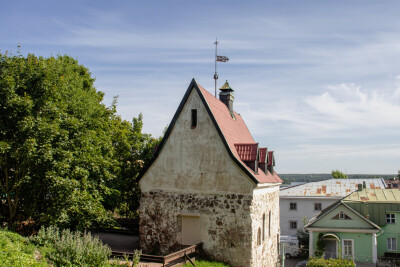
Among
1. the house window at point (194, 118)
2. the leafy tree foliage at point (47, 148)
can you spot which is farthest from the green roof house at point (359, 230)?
the leafy tree foliage at point (47, 148)

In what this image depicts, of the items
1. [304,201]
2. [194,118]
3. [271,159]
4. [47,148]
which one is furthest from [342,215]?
[47,148]

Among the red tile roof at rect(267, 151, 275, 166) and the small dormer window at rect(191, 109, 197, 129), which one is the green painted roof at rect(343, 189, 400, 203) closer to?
the red tile roof at rect(267, 151, 275, 166)

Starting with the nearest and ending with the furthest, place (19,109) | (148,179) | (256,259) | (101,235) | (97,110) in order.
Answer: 1. (19,109)
2. (256,259)
3. (148,179)
4. (97,110)
5. (101,235)

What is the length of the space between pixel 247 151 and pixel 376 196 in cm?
2039

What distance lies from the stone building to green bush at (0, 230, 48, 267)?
5530mm

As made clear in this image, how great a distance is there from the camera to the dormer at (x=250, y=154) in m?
17.1

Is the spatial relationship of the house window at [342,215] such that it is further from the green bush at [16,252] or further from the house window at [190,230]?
the green bush at [16,252]

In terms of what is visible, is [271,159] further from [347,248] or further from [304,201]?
[304,201]

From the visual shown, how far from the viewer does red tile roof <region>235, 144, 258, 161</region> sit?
17078 millimetres

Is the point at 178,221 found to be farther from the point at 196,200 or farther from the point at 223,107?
the point at 223,107

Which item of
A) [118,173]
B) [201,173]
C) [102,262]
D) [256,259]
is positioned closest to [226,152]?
[201,173]

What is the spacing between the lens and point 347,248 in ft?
92.4

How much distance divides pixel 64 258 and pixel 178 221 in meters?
5.74

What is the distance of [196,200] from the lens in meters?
16.9
